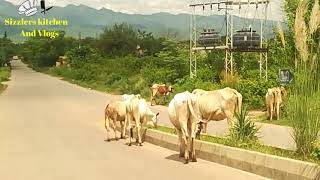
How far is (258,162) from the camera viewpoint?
33.5 feet

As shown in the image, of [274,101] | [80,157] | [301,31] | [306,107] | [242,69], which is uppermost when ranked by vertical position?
[301,31]

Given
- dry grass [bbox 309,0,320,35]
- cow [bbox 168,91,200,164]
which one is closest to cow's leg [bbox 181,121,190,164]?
cow [bbox 168,91,200,164]

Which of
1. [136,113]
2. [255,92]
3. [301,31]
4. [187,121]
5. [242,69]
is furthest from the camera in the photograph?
[242,69]

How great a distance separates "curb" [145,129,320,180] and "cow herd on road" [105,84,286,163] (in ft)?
1.16

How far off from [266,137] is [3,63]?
98.7 m

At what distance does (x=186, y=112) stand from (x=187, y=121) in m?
0.19

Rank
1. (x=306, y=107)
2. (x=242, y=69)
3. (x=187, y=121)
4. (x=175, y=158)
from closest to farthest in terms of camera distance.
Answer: (x=306, y=107) < (x=187, y=121) < (x=175, y=158) < (x=242, y=69)

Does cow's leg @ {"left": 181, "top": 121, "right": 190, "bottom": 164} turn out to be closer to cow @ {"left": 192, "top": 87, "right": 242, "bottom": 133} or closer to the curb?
the curb

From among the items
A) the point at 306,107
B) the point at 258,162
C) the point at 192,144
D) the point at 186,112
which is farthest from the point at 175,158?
the point at 306,107

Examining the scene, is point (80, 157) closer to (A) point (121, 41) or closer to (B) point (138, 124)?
(B) point (138, 124)

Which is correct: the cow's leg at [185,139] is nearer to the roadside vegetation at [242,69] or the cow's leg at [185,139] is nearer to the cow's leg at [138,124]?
the roadside vegetation at [242,69]

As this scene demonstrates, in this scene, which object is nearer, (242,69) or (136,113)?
(136,113)

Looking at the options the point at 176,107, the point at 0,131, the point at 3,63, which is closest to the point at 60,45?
the point at 3,63

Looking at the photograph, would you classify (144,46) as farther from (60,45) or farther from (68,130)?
(68,130)
